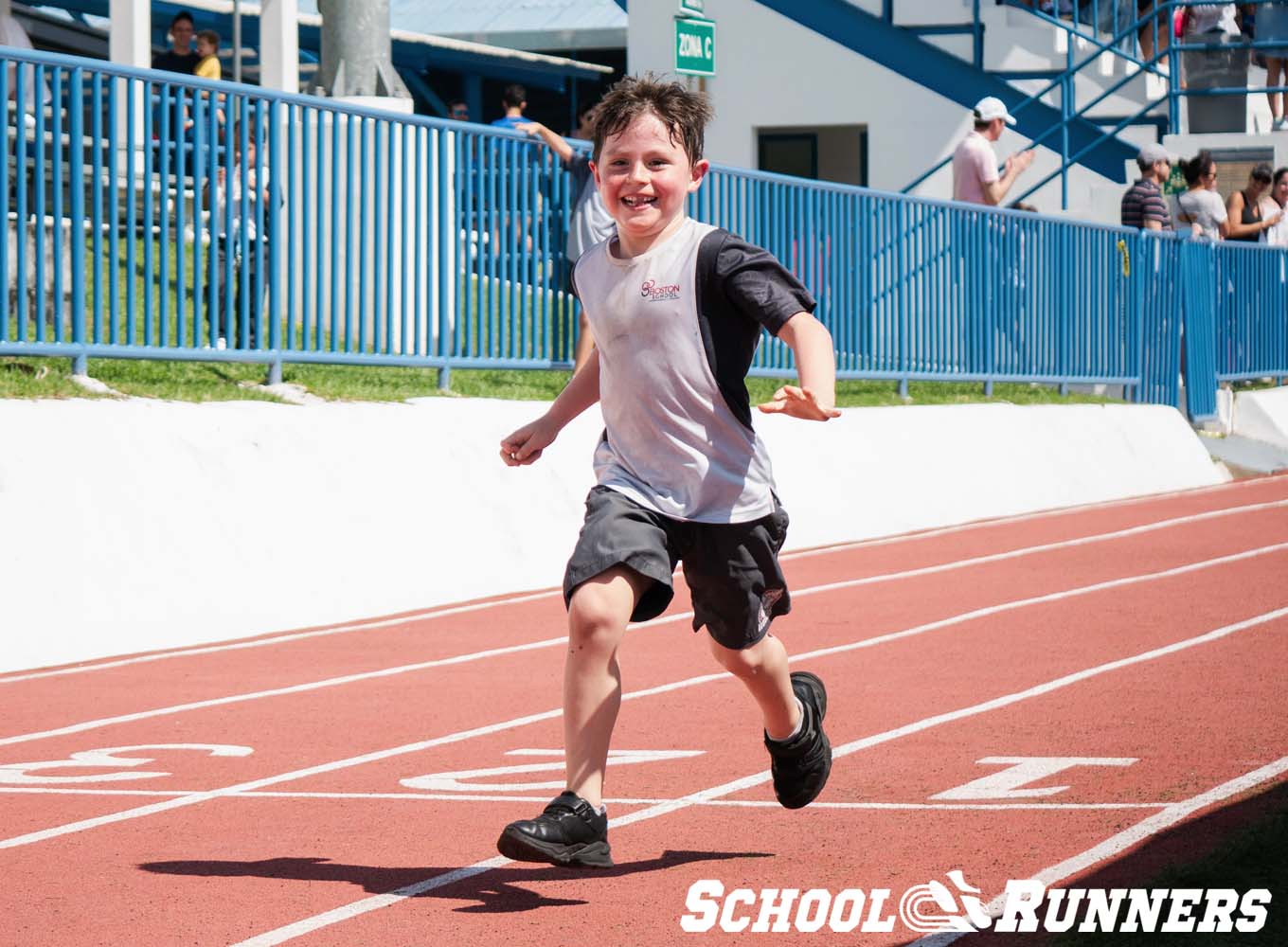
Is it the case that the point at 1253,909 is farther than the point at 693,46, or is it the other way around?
the point at 693,46

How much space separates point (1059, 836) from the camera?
6.17 metres

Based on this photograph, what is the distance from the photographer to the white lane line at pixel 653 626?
8.97 m

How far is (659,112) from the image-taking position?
5.96 meters

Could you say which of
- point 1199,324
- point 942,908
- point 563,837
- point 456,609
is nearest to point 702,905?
point 563,837

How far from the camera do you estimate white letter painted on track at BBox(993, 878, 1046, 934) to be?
201 inches

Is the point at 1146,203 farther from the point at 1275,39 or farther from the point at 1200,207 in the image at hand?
the point at 1275,39

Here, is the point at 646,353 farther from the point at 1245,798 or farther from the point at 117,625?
the point at 117,625

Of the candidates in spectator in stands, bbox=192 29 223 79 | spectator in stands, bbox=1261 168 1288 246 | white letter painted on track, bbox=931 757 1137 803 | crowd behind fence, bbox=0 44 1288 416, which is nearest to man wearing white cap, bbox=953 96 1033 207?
crowd behind fence, bbox=0 44 1288 416

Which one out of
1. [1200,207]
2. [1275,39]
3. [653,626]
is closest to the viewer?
[653,626]

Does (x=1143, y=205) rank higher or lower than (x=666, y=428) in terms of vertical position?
higher

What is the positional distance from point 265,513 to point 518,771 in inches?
171

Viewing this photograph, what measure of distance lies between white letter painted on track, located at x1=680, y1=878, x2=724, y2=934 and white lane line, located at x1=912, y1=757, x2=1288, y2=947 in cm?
53

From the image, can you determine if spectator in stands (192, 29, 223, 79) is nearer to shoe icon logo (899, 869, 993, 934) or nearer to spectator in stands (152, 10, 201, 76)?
spectator in stands (152, 10, 201, 76)

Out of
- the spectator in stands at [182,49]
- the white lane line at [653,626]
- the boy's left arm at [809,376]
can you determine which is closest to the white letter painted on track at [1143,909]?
the boy's left arm at [809,376]
